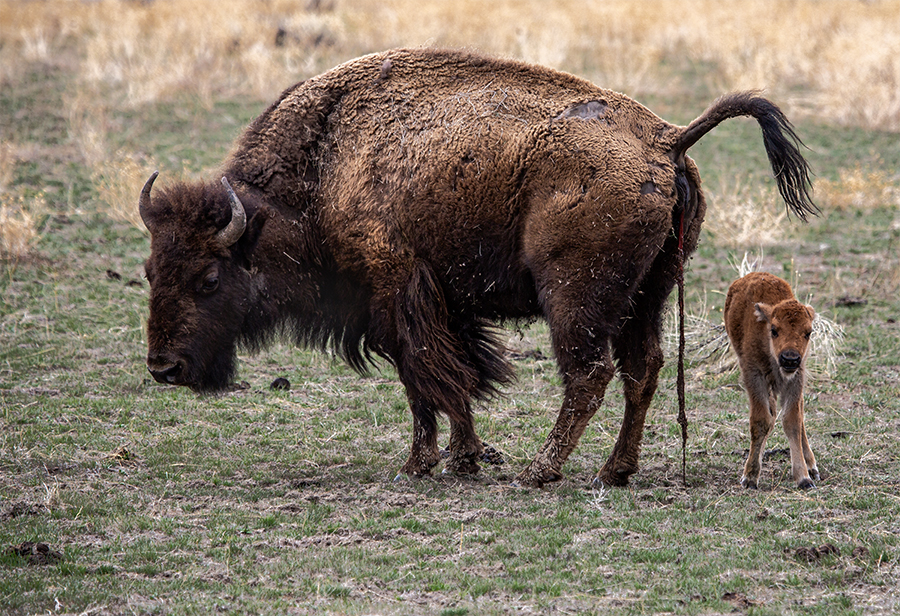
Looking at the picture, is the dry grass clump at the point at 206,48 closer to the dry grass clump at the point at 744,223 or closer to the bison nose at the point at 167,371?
the dry grass clump at the point at 744,223

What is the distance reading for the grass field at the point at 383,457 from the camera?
182 inches

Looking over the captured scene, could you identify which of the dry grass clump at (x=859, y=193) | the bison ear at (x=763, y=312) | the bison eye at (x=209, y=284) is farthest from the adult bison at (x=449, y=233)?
the dry grass clump at (x=859, y=193)

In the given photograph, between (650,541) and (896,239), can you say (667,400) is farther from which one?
(896,239)

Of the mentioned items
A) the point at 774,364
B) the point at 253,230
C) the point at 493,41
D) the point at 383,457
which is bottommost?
the point at 383,457

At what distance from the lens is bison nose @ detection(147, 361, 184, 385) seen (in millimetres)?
5996

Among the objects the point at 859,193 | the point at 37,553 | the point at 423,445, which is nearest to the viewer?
the point at 37,553

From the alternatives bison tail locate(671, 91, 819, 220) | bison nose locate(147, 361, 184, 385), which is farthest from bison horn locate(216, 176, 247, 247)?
bison tail locate(671, 91, 819, 220)

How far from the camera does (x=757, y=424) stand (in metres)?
6.03

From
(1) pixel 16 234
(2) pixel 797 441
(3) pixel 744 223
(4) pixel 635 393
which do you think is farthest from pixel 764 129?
(1) pixel 16 234

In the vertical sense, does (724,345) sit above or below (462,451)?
above

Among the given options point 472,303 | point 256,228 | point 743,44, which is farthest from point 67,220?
point 743,44

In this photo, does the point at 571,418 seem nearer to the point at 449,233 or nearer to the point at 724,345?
the point at 449,233

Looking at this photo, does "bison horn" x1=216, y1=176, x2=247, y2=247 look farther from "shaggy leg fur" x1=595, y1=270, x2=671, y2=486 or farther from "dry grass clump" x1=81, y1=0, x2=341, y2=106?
"dry grass clump" x1=81, y1=0, x2=341, y2=106

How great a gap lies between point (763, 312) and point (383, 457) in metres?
2.69
